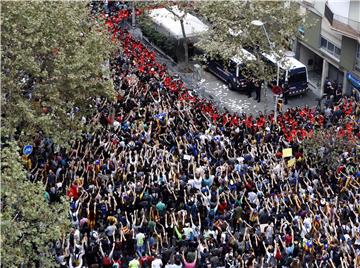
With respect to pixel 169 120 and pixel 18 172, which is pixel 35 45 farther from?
pixel 18 172

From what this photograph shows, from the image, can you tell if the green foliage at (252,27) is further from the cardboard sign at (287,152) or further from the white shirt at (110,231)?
the white shirt at (110,231)

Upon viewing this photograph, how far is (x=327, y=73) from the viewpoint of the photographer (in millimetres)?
37625

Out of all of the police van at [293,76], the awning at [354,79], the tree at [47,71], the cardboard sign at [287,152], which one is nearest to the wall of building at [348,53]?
the awning at [354,79]

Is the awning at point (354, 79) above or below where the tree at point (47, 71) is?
below

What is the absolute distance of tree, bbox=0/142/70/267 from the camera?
1617 cm

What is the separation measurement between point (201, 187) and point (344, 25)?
14927 mm

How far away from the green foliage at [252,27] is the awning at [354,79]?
12.6ft

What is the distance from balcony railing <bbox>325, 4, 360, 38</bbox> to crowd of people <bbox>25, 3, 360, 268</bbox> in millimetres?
4477

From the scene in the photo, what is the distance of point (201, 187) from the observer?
901 inches

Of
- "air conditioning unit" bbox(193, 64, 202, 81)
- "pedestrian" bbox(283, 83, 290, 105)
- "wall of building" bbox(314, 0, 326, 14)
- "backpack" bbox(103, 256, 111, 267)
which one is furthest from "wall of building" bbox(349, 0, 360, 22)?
"backpack" bbox(103, 256, 111, 267)

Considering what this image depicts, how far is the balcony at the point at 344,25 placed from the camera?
1310 inches

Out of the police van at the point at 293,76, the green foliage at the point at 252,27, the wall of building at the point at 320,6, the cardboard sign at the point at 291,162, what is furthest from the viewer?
the wall of building at the point at 320,6

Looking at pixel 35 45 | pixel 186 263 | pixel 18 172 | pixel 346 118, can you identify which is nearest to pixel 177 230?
pixel 186 263

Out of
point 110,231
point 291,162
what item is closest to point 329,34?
point 291,162
